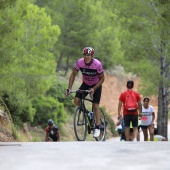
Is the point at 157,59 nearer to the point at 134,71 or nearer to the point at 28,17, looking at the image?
the point at 134,71

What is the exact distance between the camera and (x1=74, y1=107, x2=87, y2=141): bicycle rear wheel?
38.1ft

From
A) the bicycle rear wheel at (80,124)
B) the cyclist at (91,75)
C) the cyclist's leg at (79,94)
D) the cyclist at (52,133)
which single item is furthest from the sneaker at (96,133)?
the cyclist at (52,133)

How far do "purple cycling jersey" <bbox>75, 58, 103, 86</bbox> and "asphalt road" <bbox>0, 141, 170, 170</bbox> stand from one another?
101 inches

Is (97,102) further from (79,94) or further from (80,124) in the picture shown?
(80,124)

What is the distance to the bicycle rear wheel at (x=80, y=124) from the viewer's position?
11619 millimetres

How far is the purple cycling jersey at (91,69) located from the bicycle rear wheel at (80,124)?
0.88 meters

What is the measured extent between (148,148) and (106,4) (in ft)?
69.1

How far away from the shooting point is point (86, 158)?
6.75m

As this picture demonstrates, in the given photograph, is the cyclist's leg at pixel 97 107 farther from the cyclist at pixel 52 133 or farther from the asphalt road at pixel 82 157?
the cyclist at pixel 52 133

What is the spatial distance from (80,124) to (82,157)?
→ 4.88 m

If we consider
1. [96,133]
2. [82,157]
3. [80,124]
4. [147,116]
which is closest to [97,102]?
[96,133]

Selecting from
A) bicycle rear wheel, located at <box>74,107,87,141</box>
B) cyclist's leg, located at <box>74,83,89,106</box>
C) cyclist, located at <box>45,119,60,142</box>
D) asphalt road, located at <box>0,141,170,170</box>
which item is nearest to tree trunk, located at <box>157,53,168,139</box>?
cyclist, located at <box>45,119,60,142</box>

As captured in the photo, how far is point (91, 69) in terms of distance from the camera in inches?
427

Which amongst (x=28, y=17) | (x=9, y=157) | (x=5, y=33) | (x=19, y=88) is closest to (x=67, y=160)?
(x=9, y=157)
